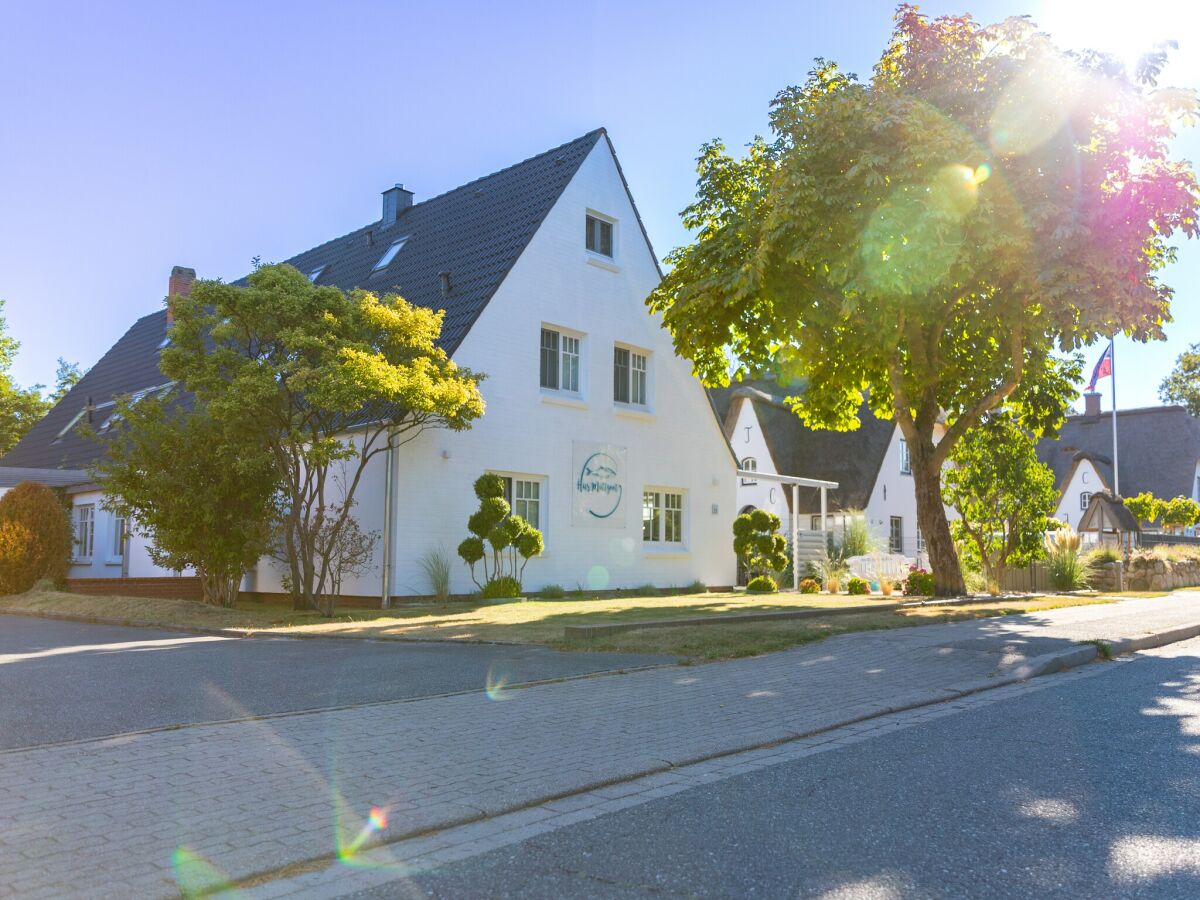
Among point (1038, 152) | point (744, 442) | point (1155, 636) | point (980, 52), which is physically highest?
point (980, 52)

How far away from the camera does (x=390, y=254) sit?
2344 cm

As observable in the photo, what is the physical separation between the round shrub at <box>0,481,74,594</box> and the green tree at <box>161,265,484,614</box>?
8.49 meters

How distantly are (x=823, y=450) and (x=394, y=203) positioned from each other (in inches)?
814

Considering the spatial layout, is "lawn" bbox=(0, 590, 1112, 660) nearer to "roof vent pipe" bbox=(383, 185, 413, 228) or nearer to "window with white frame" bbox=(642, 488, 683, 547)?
"window with white frame" bbox=(642, 488, 683, 547)

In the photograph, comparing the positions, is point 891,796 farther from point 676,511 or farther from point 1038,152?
point 676,511

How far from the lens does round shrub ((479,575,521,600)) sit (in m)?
18.0

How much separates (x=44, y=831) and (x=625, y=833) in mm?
2460

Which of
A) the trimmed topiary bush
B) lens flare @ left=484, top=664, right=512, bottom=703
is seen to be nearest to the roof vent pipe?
the trimmed topiary bush

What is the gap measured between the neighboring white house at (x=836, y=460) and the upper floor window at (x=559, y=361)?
16193mm

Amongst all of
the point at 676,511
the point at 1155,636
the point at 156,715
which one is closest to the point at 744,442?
the point at 676,511

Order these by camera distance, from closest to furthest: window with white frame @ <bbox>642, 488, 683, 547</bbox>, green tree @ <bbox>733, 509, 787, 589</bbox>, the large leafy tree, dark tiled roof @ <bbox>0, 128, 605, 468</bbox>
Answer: the large leafy tree
dark tiled roof @ <bbox>0, 128, 605, 468</bbox>
window with white frame @ <bbox>642, 488, 683, 547</bbox>
green tree @ <bbox>733, 509, 787, 589</bbox>

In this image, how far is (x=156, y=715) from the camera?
669 centimetres

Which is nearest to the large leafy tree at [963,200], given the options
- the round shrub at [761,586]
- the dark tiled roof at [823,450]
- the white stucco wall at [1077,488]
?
the round shrub at [761,586]

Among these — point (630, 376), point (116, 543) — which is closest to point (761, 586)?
point (630, 376)
